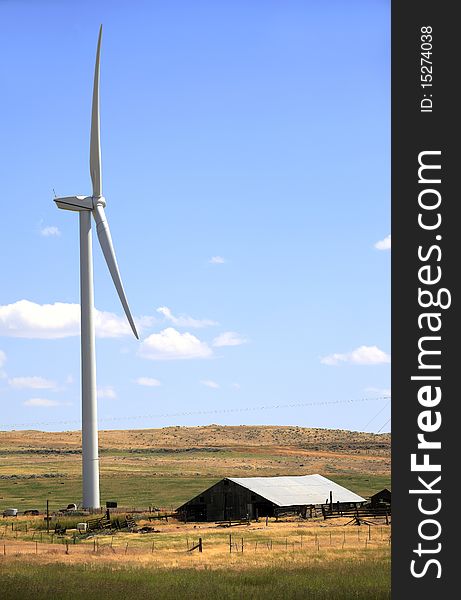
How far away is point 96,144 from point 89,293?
33.1 ft

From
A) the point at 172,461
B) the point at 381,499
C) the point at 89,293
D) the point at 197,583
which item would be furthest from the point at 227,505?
the point at 172,461

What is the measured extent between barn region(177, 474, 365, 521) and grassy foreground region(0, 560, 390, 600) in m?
26.1

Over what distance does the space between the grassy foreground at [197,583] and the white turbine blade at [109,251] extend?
962 inches

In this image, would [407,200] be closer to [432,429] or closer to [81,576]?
[432,429]

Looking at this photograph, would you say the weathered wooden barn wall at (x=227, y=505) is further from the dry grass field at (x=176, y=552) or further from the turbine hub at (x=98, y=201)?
the turbine hub at (x=98, y=201)

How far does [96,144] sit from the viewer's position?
68125 millimetres

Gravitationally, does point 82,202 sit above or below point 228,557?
above

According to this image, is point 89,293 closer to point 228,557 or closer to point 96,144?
point 96,144

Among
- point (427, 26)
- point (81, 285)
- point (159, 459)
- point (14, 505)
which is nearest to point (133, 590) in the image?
point (427, 26)

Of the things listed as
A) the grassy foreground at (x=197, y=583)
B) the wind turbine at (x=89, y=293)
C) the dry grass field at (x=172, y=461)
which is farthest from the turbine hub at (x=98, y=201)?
the grassy foreground at (x=197, y=583)

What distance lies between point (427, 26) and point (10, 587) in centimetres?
2282

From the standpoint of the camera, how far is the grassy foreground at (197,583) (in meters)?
31.9

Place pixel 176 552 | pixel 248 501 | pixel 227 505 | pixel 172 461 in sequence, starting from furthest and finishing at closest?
pixel 172 461
pixel 227 505
pixel 248 501
pixel 176 552

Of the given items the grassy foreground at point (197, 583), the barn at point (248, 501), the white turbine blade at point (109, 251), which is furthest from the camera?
the barn at point (248, 501)
